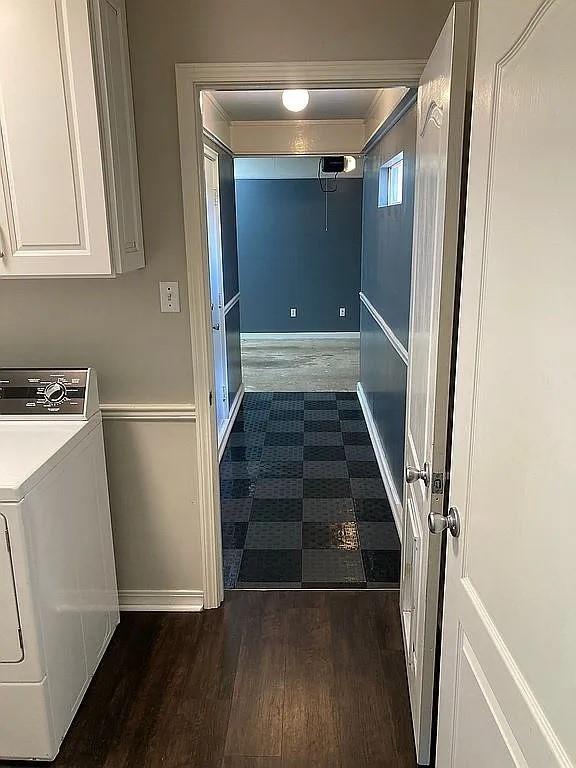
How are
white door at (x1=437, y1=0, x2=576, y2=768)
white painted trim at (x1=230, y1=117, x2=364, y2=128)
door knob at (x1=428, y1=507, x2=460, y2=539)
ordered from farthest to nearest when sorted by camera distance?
1. white painted trim at (x1=230, y1=117, x2=364, y2=128)
2. door knob at (x1=428, y1=507, x2=460, y2=539)
3. white door at (x1=437, y1=0, x2=576, y2=768)

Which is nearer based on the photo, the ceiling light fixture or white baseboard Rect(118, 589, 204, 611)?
white baseboard Rect(118, 589, 204, 611)

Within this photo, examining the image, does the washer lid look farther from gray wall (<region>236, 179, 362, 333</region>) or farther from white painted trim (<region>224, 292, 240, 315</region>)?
gray wall (<region>236, 179, 362, 333</region>)

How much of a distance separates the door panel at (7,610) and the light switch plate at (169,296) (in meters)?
0.98

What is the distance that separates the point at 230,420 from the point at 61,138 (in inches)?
129

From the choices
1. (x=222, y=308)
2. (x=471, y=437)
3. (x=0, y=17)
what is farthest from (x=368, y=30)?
(x=222, y=308)

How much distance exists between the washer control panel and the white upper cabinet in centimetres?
44

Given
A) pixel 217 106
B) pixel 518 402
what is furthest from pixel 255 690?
pixel 217 106

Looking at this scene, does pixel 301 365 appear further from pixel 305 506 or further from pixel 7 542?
pixel 7 542

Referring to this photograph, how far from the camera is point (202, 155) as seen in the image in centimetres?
229

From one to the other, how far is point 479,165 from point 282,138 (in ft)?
14.7

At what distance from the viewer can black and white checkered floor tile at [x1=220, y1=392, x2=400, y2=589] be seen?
2900 millimetres

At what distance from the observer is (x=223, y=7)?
210cm

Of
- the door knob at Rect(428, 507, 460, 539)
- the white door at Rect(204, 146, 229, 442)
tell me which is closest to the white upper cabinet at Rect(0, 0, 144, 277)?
the door knob at Rect(428, 507, 460, 539)

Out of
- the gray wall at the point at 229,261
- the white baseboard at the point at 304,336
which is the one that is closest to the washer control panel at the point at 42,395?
the gray wall at the point at 229,261
